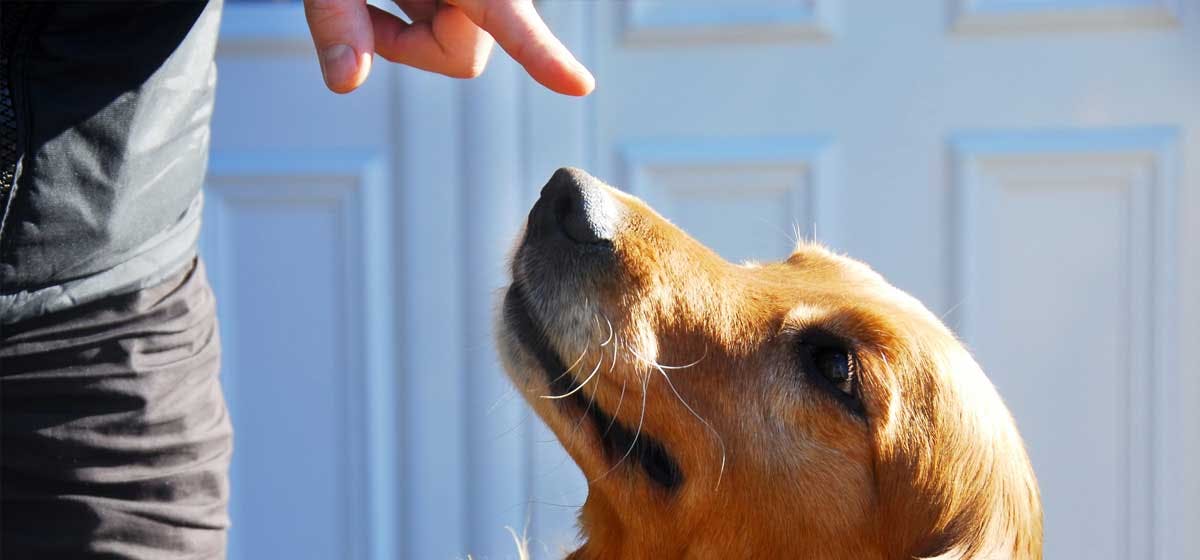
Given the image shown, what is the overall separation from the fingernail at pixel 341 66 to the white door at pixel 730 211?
1.84 m

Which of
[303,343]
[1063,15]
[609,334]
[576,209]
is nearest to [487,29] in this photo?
[576,209]

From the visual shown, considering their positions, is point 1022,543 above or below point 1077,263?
below

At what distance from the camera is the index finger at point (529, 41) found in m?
1.53

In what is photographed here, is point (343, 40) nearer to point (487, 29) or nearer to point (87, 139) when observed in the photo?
point (487, 29)

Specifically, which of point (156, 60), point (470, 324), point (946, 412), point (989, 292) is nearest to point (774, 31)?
point (989, 292)

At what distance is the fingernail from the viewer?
4.90 feet

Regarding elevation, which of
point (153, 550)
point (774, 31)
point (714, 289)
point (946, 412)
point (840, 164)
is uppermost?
point (774, 31)

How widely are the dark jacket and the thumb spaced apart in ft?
1.15

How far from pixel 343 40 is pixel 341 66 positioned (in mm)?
44

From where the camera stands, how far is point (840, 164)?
3.32m

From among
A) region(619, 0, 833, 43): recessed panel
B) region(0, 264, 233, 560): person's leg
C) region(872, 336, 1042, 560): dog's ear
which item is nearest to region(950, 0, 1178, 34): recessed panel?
region(619, 0, 833, 43): recessed panel

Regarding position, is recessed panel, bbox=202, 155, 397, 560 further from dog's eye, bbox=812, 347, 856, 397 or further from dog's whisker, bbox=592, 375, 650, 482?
dog's eye, bbox=812, 347, 856, 397

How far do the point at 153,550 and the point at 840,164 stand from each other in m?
2.28

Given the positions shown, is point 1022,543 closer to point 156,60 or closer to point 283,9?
point 156,60
